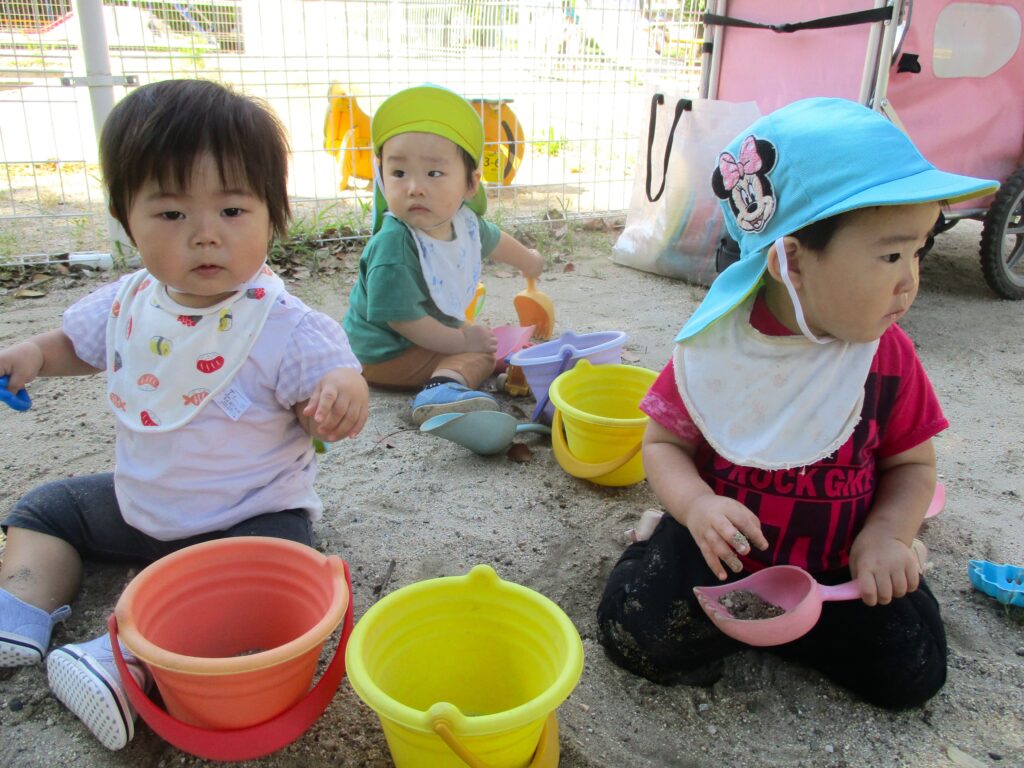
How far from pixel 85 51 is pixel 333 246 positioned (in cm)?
130

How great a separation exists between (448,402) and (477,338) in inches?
15.0

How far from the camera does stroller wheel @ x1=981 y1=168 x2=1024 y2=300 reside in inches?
135

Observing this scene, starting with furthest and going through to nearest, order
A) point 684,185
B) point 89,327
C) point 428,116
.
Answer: point 684,185 < point 428,116 < point 89,327

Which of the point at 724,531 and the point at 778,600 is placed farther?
the point at 778,600

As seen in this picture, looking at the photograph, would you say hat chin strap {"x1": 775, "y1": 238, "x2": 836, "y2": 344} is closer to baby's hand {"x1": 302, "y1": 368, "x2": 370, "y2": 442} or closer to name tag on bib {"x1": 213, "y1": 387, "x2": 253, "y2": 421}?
baby's hand {"x1": 302, "y1": 368, "x2": 370, "y2": 442}

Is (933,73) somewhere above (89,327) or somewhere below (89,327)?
above

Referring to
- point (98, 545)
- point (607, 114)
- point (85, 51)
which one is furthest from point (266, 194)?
point (607, 114)

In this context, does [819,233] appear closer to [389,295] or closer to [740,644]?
[740,644]

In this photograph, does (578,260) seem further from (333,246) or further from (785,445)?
(785,445)

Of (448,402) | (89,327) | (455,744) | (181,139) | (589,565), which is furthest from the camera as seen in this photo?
(448,402)

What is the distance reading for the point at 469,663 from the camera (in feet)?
4.44

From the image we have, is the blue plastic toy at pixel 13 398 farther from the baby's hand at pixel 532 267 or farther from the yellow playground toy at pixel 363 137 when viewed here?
the yellow playground toy at pixel 363 137

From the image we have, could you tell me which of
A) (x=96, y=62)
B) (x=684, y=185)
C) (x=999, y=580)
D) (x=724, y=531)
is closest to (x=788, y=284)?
(x=724, y=531)

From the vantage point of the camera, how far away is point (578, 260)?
4234 mm
